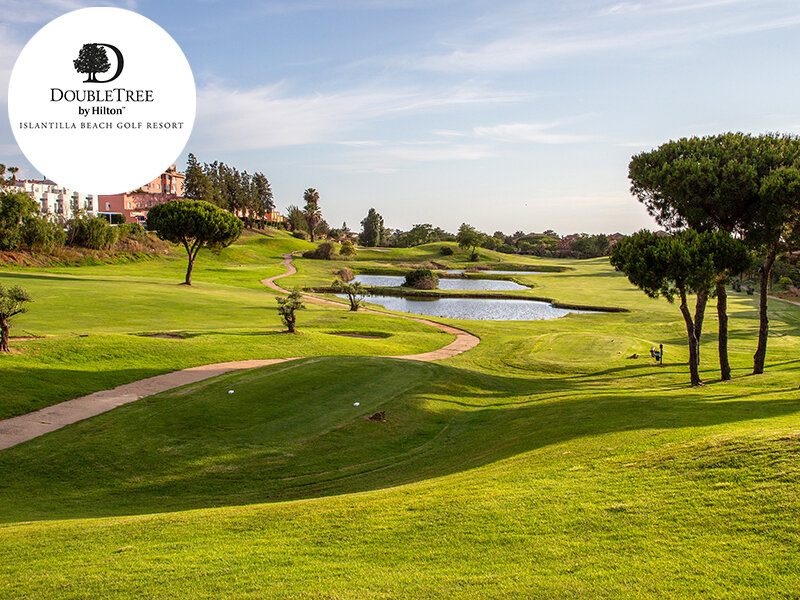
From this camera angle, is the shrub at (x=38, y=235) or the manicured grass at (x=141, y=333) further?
the shrub at (x=38, y=235)

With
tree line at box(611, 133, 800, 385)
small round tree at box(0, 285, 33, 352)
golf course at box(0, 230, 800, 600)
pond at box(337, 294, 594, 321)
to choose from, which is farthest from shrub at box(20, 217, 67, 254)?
tree line at box(611, 133, 800, 385)

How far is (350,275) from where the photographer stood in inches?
3649

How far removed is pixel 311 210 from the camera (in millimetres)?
156125

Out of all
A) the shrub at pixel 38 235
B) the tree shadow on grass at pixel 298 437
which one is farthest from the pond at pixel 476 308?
the shrub at pixel 38 235

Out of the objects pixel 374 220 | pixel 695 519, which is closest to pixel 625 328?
pixel 695 519

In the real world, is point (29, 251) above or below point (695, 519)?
above

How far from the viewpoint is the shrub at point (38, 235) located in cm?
6575

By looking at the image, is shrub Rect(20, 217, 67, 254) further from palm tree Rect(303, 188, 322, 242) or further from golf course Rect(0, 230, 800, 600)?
palm tree Rect(303, 188, 322, 242)

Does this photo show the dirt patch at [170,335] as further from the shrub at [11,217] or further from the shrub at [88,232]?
the shrub at [88,232]

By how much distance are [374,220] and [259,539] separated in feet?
550

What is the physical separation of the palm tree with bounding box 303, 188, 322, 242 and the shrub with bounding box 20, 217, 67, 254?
9014 centimetres

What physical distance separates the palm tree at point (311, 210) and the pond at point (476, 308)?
89438mm

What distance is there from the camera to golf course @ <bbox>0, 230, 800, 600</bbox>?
6.82 m

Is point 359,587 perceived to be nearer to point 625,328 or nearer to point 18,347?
point 18,347
